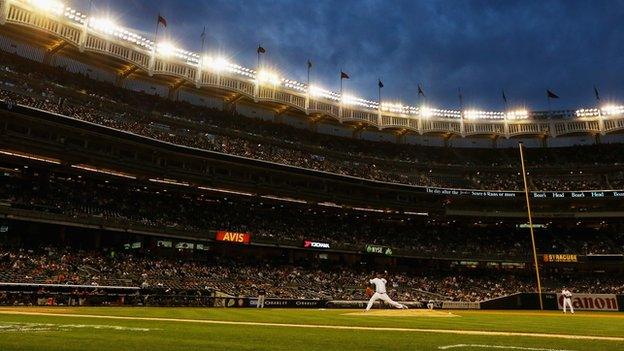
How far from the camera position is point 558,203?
189 ft

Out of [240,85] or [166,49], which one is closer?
[166,49]

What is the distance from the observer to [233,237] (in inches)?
1718

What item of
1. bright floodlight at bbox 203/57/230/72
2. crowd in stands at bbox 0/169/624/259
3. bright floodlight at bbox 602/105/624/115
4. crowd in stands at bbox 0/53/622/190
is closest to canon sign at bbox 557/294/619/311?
crowd in stands at bbox 0/169/624/259

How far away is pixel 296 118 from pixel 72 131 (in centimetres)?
3079

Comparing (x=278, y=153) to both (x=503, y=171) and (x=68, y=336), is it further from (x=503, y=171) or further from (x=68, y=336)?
(x=68, y=336)

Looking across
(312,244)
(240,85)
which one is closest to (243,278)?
(312,244)

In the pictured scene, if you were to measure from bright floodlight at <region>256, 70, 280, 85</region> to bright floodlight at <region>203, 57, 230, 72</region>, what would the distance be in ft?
14.0

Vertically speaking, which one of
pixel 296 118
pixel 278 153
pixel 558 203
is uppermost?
pixel 296 118

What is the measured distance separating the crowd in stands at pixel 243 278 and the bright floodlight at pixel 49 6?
23.1m

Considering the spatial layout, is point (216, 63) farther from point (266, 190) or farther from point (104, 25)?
point (266, 190)

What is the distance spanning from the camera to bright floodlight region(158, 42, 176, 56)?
161ft

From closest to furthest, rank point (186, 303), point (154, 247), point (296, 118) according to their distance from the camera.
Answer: point (186, 303) < point (154, 247) < point (296, 118)

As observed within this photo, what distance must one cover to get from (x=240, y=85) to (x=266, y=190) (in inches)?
567

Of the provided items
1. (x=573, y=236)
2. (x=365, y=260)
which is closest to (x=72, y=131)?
(x=365, y=260)
